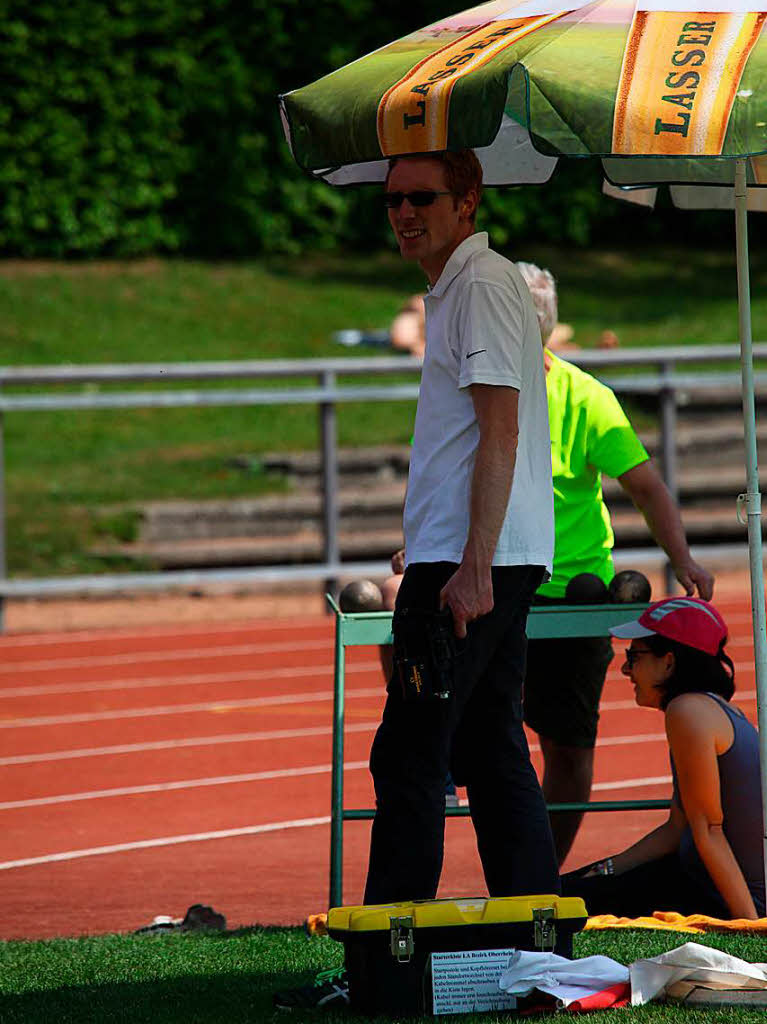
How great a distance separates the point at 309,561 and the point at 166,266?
8.47 metres

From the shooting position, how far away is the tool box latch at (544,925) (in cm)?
404

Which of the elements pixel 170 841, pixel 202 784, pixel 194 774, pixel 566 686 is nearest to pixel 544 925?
pixel 566 686

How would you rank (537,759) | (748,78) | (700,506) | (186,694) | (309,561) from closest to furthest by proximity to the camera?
(748,78) → (537,759) → (186,694) → (309,561) → (700,506)

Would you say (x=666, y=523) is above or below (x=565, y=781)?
above

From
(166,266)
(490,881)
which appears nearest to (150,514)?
(166,266)

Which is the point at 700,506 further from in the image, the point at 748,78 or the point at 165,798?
the point at 748,78

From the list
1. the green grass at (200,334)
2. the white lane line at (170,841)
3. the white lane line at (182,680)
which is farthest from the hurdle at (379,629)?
the green grass at (200,334)

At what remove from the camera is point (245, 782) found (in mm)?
7508

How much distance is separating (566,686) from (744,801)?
834 millimetres

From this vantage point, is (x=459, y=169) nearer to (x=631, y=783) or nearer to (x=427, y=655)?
(x=427, y=655)

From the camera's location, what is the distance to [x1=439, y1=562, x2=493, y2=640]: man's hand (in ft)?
12.9

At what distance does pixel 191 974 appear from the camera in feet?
15.1

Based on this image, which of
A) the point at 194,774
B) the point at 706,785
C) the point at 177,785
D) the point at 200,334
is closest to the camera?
the point at 706,785

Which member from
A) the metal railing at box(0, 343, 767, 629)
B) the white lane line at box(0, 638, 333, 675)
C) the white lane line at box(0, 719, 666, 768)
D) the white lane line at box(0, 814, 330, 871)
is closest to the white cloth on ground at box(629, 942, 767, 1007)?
the white lane line at box(0, 814, 330, 871)
